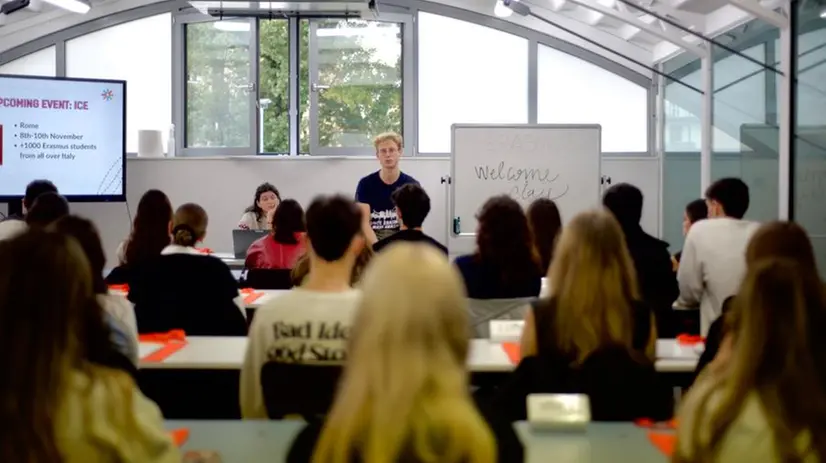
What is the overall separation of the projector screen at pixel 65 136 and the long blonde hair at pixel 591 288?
5877mm

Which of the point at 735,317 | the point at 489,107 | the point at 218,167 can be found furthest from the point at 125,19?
the point at 735,317

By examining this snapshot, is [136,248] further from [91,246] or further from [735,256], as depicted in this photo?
[735,256]

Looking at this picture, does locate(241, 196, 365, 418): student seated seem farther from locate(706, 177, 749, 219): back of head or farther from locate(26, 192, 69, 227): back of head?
locate(706, 177, 749, 219): back of head

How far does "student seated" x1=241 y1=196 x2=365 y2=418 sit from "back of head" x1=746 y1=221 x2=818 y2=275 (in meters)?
1.10

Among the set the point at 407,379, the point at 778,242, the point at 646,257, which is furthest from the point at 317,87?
the point at 407,379

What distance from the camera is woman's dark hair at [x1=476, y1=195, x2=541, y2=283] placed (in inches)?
131

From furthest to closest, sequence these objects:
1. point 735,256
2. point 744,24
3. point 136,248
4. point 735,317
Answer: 1. point 744,24
2. point 735,256
3. point 136,248
4. point 735,317

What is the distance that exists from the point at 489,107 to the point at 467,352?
6.82 metres

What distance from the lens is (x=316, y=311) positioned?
2432mm

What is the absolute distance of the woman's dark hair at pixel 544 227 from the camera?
4.16 metres

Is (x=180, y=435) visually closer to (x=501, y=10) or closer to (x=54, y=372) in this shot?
(x=54, y=372)

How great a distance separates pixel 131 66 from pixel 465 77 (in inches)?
125

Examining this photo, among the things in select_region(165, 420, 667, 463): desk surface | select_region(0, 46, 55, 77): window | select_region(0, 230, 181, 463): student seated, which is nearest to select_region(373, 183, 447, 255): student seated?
select_region(165, 420, 667, 463): desk surface

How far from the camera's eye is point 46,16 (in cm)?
802
